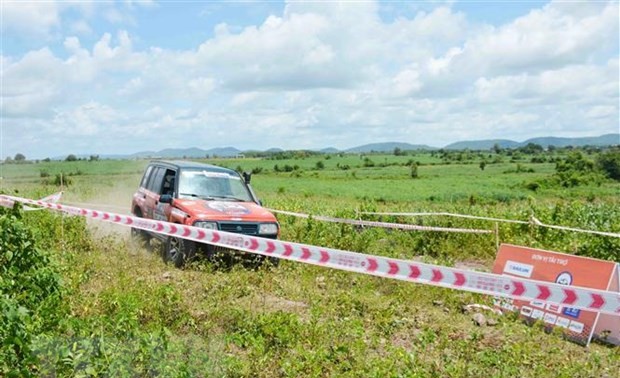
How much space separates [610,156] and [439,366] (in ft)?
194

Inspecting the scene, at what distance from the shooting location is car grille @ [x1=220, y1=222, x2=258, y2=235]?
9852mm

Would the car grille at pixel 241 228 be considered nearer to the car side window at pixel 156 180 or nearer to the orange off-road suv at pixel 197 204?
the orange off-road suv at pixel 197 204

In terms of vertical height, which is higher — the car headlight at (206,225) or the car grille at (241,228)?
the car headlight at (206,225)

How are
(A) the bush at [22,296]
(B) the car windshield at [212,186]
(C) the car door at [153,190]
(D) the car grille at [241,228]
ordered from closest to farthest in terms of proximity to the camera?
(A) the bush at [22,296] → (D) the car grille at [241,228] → (B) the car windshield at [212,186] → (C) the car door at [153,190]

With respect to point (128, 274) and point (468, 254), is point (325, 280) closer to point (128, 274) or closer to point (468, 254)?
point (128, 274)

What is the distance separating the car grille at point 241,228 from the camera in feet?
32.3

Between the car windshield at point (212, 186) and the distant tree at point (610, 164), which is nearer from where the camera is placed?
the car windshield at point (212, 186)

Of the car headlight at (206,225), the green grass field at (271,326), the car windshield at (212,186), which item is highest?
the car windshield at (212,186)

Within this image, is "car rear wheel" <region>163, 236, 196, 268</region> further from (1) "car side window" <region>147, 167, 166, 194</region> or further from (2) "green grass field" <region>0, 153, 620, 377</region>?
(1) "car side window" <region>147, 167, 166, 194</region>

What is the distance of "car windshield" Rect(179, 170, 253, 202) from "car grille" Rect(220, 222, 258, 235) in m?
1.13

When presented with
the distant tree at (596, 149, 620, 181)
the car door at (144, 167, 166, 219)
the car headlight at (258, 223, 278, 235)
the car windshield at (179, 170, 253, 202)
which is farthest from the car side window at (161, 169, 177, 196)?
the distant tree at (596, 149, 620, 181)

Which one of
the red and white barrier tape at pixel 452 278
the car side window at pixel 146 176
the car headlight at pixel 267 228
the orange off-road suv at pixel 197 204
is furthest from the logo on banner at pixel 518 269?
the car side window at pixel 146 176

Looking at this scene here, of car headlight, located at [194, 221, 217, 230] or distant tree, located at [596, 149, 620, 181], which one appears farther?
distant tree, located at [596, 149, 620, 181]

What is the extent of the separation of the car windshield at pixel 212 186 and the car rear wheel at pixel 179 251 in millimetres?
1011
